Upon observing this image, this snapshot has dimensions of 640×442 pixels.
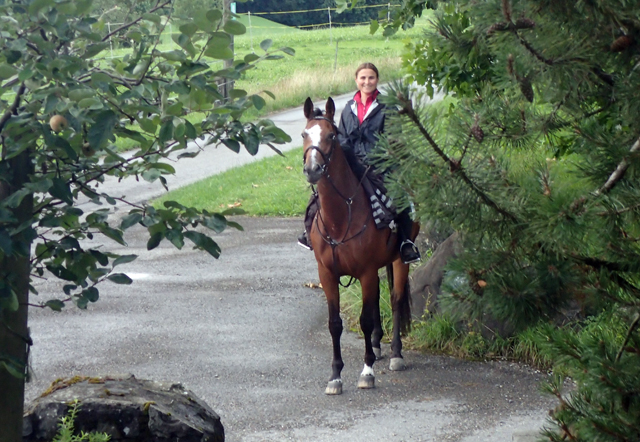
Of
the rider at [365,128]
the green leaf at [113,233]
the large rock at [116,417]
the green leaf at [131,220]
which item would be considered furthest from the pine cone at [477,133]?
the rider at [365,128]

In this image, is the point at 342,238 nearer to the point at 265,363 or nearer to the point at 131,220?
the point at 265,363

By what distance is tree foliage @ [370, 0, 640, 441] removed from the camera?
2473 mm

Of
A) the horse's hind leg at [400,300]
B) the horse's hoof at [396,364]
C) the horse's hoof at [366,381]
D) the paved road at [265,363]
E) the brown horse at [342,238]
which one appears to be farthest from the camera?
the horse's hind leg at [400,300]

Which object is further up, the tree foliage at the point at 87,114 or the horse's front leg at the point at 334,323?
the tree foliage at the point at 87,114

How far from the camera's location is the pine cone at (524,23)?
2.43 meters

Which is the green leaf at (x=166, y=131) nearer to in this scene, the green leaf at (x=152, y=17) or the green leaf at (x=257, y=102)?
the green leaf at (x=257, y=102)

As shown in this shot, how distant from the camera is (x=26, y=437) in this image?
4.39 metres

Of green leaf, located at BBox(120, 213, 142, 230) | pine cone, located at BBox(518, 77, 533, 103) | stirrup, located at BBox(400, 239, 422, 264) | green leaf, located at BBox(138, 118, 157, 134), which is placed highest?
pine cone, located at BBox(518, 77, 533, 103)

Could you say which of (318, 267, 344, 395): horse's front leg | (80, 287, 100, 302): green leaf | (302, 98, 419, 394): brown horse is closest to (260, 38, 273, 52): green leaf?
(80, 287, 100, 302): green leaf

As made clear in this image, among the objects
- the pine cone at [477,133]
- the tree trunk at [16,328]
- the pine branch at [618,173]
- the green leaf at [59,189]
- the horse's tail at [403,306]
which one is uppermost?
the pine cone at [477,133]

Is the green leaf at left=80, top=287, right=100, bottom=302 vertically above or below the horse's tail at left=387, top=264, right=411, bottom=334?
above

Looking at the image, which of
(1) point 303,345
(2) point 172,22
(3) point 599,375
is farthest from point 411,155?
(1) point 303,345

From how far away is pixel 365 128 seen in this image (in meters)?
7.30

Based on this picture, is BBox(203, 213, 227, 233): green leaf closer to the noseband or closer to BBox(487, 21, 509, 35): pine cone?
BBox(487, 21, 509, 35): pine cone
